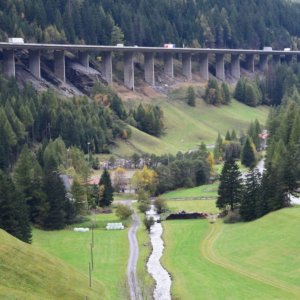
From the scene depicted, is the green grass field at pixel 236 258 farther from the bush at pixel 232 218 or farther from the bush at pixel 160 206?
the bush at pixel 160 206

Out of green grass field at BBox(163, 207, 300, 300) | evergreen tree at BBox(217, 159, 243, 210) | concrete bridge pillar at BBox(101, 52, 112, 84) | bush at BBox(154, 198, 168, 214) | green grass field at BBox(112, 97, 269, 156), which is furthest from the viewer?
concrete bridge pillar at BBox(101, 52, 112, 84)

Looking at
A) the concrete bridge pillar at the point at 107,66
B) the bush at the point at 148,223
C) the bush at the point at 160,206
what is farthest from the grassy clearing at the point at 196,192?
the concrete bridge pillar at the point at 107,66

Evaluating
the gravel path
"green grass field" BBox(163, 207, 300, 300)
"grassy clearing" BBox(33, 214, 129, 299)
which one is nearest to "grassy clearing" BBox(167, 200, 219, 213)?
the gravel path

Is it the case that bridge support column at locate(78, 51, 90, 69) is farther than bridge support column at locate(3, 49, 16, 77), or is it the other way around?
bridge support column at locate(78, 51, 90, 69)

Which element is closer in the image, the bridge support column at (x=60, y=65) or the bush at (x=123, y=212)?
the bush at (x=123, y=212)

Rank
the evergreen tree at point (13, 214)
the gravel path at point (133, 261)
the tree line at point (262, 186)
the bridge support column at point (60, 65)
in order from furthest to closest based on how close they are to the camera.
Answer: the bridge support column at point (60, 65) → the tree line at point (262, 186) → the evergreen tree at point (13, 214) → the gravel path at point (133, 261)

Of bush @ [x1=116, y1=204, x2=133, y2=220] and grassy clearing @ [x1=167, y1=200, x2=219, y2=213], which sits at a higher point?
bush @ [x1=116, y1=204, x2=133, y2=220]

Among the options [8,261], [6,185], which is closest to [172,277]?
[8,261]

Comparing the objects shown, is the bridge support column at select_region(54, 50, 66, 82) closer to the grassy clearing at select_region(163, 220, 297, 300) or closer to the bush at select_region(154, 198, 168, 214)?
the bush at select_region(154, 198, 168, 214)
